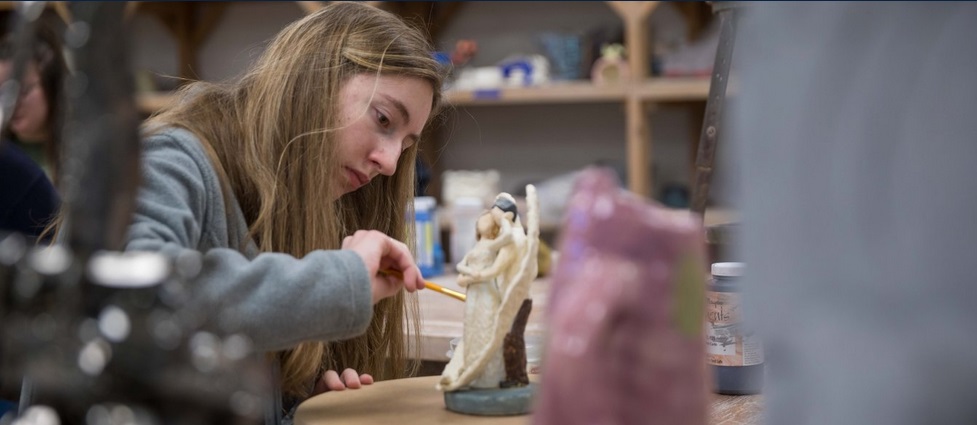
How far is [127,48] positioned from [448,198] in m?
3.29

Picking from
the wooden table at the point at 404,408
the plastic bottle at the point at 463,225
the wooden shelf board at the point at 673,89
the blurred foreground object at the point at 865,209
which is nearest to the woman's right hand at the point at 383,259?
the wooden table at the point at 404,408

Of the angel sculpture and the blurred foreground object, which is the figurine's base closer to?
the angel sculpture

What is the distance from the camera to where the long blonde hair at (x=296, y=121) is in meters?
1.51

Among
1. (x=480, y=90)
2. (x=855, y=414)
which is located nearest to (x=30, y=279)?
(x=855, y=414)

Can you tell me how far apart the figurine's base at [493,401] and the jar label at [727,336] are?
34cm

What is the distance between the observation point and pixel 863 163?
0.71 metres

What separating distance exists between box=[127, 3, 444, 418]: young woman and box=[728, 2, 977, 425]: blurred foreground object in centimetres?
64

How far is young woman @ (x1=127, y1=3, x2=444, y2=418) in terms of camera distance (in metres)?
1.43

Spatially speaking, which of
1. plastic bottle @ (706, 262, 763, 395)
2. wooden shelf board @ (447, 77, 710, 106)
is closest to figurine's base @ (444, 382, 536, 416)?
plastic bottle @ (706, 262, 763, 395)

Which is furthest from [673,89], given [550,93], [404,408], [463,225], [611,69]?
[404,408]

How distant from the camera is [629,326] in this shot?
760 mm

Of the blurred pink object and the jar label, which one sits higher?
the blurred pink object

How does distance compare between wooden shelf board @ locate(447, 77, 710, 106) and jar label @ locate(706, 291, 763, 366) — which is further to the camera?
wooden shelf board @ locate(447, 77, 710, 106)

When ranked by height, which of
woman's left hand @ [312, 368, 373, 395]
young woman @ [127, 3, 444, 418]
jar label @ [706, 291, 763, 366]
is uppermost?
young woman @ [127, 3, 444, 418]
